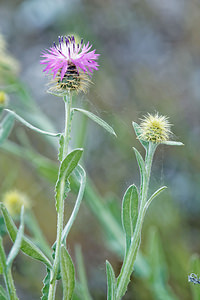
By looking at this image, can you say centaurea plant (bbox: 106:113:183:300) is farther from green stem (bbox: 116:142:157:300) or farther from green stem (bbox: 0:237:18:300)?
green stem (bbox: 0:237:18:300)

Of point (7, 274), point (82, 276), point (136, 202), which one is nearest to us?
point (7, 274)

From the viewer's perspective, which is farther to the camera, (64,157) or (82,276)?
(82,276)

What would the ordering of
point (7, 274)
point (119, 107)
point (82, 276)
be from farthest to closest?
point (119, 107) < point (82, 276) < point (7, 274)

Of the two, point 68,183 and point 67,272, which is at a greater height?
point 68,183

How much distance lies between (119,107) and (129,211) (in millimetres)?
1435

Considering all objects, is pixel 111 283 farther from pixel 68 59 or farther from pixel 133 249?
pixel 68 59

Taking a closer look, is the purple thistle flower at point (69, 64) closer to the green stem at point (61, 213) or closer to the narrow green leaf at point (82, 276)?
the green stem at point (61, 213)

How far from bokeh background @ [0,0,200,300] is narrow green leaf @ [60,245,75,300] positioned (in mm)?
770

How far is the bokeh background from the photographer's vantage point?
1.71 m

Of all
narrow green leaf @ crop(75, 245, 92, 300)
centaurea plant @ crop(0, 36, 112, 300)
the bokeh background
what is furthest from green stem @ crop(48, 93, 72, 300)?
the bokeh background

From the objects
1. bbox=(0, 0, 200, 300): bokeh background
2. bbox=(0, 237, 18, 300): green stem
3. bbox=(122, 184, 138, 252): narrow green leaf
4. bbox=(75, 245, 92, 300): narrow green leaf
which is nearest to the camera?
bbox=(0, 237, 18, 300): green stem

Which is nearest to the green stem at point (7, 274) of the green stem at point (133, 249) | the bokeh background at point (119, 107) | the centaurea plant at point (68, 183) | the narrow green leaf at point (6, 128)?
the centaurea plant at point (68, 183)

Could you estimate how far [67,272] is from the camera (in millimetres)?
513

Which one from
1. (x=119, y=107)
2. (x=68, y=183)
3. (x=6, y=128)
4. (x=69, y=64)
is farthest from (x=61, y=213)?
(x=119, y=107)
